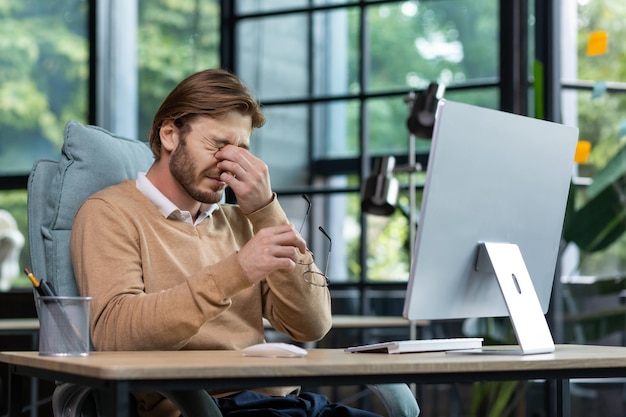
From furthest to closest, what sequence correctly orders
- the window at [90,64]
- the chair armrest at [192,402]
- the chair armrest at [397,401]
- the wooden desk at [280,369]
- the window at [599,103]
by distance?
the window at [90,64], the window at [599,103], the chair armrest at [397,401], the chair armrest at [192,402], the wooden desk at [280,369]

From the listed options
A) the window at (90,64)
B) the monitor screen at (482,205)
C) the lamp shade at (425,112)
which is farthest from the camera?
the window at (90,64)

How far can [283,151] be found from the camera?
5.01m

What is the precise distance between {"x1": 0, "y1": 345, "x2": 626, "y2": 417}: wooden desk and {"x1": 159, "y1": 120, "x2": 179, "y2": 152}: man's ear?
1.87ft

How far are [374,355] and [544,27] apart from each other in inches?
113

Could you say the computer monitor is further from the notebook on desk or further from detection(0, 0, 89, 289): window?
detection(0, 0, 89, 289): window

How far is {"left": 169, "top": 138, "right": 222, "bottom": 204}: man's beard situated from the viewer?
81.4 inches

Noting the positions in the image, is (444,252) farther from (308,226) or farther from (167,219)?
(308,226)

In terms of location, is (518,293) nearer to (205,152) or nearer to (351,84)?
(205,152)

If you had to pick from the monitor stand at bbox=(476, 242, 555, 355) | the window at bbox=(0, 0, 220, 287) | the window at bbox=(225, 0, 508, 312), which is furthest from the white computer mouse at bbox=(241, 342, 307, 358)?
the window at bbox=(0, 0, 220, 287)

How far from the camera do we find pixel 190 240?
2.08 metres

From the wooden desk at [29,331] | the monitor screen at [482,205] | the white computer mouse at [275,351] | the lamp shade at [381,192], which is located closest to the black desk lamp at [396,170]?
the lamp shade at [381,192]

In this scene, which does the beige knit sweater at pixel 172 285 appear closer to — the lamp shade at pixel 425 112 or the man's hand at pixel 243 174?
the man's hand at pixel 243 174

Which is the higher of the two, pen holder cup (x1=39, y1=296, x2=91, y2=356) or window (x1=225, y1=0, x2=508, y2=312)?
window (x1=225, y1=0, x2=508, y2=312)

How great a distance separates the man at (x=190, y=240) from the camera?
1846 mm
